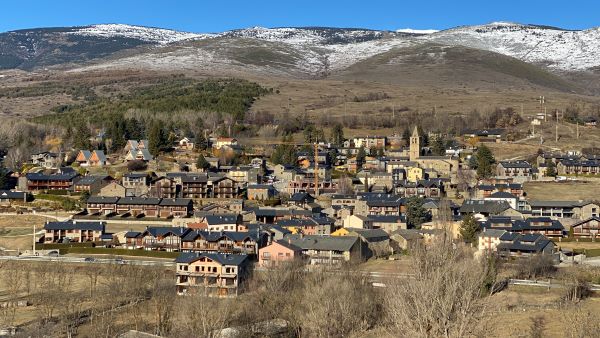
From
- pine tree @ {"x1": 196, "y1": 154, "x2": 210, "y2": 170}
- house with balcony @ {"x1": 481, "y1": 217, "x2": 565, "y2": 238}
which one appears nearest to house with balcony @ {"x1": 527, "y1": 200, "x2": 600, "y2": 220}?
house with balcony @ {"x1": 481, "y1": 217, "x2": 565, "y2": 238}

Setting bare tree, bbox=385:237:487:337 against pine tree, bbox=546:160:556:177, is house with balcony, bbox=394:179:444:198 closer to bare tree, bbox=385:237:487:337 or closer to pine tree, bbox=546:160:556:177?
pine tree, bbox=546:160:556:177

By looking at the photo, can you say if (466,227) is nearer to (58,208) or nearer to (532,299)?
(532,299)

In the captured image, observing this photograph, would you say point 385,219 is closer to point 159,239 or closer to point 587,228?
point 587,228

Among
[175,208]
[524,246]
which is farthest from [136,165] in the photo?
[524,246]

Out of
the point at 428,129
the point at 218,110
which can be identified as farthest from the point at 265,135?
the point at 428,129

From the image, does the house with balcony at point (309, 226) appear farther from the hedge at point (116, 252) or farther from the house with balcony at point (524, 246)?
the house with balcony at point (524, 246)

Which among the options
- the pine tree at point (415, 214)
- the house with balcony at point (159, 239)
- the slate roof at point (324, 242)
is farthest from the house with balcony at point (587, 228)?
the house with balcony at point (159, 239)

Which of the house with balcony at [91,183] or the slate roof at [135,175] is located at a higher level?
the slate roof at [135,175]
